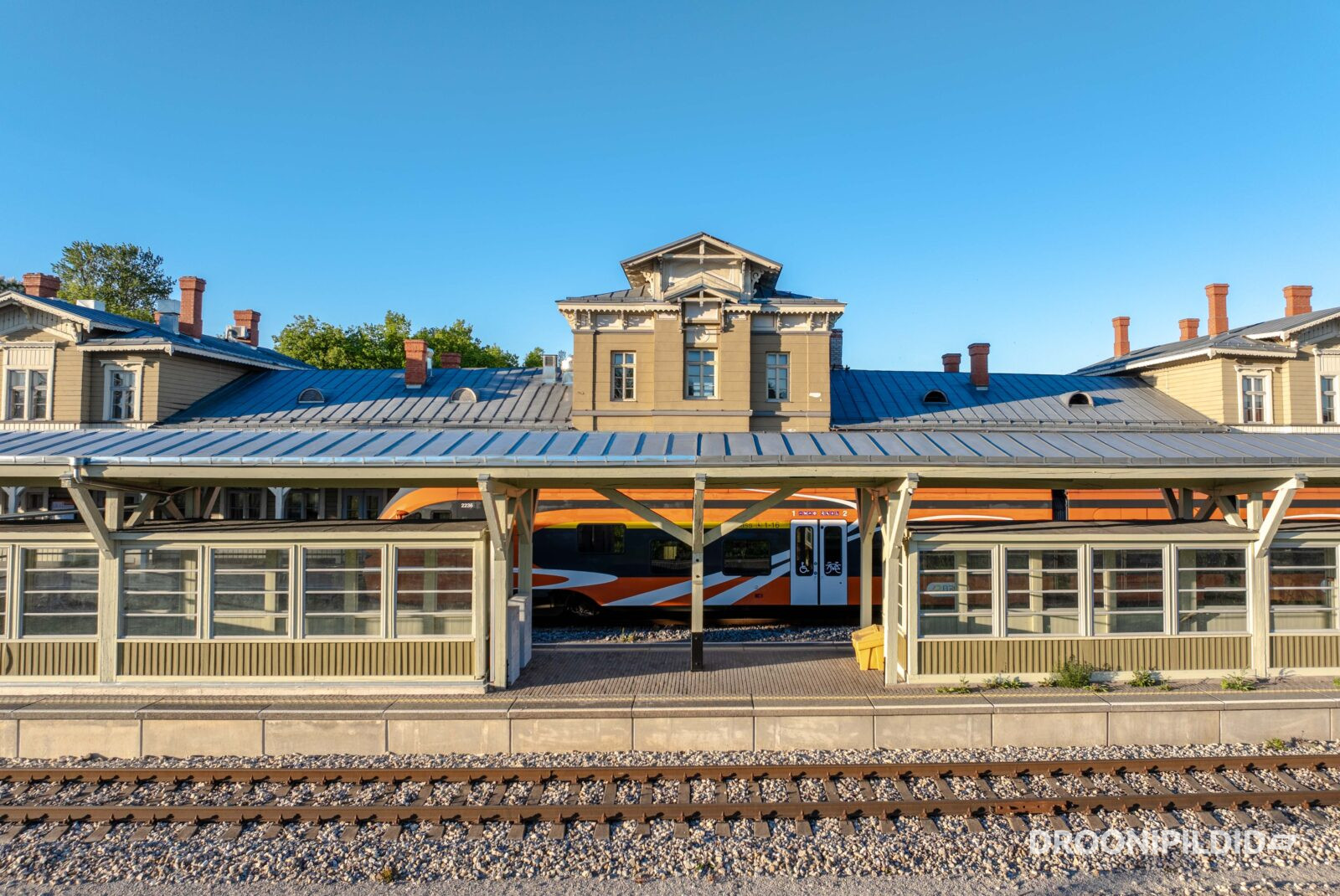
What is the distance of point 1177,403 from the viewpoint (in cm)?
2548

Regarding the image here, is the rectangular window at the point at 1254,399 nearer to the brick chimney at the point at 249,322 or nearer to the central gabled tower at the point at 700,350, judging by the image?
the central gabled tower at the point at 700,350

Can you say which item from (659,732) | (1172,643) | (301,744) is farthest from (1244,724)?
(301,744)

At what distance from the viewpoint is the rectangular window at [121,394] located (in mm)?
23203

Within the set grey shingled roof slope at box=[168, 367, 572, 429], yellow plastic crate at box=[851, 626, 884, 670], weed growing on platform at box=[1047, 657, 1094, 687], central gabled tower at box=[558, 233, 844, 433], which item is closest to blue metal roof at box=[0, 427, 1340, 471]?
weed growing on platform at box=[1047, 657, 1094, 687]

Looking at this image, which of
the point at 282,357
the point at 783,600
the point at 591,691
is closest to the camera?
the point at 591,691

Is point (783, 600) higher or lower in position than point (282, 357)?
lower

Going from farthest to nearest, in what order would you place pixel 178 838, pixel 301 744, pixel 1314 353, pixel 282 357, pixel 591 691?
pixel 282 357 < pixel 1314 353 < pixel 591 691 < pixel 301 744 < pixel 178 838

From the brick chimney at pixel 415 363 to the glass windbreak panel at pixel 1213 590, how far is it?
73.3 ft

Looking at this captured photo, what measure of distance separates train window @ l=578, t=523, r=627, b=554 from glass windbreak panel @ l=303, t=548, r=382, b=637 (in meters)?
7.17

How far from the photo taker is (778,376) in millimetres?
22656

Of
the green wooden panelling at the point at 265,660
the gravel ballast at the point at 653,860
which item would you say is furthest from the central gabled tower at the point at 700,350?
the gravel ballast at the point at 653,860

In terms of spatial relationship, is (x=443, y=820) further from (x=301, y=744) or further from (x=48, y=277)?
(x=48, y=277)

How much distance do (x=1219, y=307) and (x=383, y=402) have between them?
96.9 feet

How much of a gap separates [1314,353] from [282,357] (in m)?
36.5
